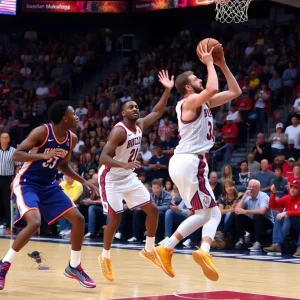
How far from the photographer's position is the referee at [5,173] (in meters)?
15.2

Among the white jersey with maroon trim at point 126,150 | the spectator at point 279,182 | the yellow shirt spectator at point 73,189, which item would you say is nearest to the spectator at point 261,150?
the spectator at point 279,182

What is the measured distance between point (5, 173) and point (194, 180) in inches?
341

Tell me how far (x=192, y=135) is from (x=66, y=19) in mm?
18880

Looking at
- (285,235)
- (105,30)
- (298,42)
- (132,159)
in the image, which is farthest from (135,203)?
→ (105,30)

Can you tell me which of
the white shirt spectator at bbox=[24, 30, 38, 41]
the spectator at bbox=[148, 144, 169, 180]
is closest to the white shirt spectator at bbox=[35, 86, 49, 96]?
the white shirt spectator at bbox=[24, 30, 38, 41]

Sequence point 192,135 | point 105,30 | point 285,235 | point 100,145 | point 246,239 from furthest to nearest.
→ point 105,30, point 100,145, point 246,239, point 285,235, point 192,135

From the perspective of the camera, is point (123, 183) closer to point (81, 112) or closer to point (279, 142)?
point (279, 142)

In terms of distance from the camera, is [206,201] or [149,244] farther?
[149,244]

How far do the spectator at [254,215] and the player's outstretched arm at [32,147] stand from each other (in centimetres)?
509

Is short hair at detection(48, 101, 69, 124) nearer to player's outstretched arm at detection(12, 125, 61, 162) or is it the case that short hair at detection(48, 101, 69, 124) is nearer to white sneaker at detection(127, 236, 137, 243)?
player's outstretched arm at detection(12, 125, 61, 162)

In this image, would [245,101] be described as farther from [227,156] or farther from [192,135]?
[192,135]

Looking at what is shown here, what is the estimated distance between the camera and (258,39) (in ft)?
63.3

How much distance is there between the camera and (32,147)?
23.6ft

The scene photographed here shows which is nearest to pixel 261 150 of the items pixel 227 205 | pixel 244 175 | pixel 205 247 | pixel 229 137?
pixel 244 175
